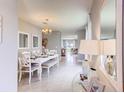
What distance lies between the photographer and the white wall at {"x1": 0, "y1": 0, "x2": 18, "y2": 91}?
7.91 ft

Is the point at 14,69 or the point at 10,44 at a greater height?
the point at 10,44

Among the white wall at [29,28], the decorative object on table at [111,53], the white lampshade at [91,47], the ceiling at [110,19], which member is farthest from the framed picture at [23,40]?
the decorative object on table at [111,53]

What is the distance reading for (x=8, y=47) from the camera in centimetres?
260

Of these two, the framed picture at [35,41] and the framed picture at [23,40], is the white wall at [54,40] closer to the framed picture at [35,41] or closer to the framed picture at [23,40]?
the framed picture at [35,41]

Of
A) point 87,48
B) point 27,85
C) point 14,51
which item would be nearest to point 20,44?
point 27,85

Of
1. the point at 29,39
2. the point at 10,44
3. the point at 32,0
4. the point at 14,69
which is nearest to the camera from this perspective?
the point at 10,44

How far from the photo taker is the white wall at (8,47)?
2410 millimetres

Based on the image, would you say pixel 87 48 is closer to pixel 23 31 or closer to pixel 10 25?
pixel 10 25

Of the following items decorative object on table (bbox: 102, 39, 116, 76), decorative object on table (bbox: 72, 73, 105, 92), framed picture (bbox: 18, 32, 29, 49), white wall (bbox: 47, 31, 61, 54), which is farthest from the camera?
white wall (bbox: 47, 31, 61, 54)

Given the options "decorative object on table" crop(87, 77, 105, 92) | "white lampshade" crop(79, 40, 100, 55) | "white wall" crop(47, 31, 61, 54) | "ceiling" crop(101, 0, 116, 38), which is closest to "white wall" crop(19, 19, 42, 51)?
"white wall" crop(47, 31, 61, 54)

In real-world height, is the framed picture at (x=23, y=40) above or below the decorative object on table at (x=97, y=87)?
above

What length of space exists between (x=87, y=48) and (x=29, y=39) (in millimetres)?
6314

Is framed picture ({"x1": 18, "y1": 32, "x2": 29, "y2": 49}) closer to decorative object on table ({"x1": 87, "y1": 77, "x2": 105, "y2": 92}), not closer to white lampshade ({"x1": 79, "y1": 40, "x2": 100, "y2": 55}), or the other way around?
white lampshade ({"x1": 79, "y1": 40, "x2": 100, "y2": 55})

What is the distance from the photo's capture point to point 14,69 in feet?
9.34
